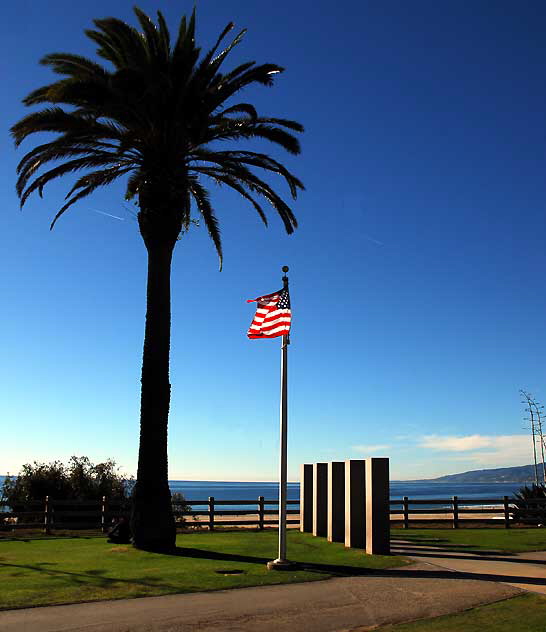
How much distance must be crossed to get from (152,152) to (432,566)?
12.5 metres

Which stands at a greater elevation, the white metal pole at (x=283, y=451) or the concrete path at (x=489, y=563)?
the white metal pole at (x=283, y=451)

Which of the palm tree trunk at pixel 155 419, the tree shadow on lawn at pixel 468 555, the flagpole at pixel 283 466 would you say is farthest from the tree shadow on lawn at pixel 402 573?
the palm tree trunk at pixel 155 419

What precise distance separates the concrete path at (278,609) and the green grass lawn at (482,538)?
675cm

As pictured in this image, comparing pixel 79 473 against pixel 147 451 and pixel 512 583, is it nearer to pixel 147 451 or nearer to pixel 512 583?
pixel 147 451

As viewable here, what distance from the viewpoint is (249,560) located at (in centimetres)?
1517

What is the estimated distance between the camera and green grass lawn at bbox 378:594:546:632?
873 cm

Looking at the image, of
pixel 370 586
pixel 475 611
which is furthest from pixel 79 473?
pixel 475 611

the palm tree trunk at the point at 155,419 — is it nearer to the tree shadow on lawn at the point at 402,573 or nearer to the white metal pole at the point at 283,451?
the tree shadow on lawn at the point at 402,573

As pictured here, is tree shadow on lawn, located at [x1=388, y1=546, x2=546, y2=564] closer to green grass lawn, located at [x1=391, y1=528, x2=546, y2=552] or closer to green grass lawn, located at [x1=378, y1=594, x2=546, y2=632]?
green grass lawn, located at [x1=391, y1=528, x2=546, y2=552]

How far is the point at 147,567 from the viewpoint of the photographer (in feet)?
46.0

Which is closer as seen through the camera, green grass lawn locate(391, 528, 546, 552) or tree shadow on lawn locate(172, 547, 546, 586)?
tree shadow on lawn locate(172, 547, 546, 586)

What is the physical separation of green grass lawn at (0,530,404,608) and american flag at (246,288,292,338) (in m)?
4.77

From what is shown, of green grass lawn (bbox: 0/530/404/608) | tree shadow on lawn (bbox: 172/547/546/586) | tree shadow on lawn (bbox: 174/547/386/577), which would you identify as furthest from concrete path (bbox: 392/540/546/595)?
tree shadow on lawn (bbox: 174/547/386/577)

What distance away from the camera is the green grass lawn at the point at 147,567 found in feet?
37.2
